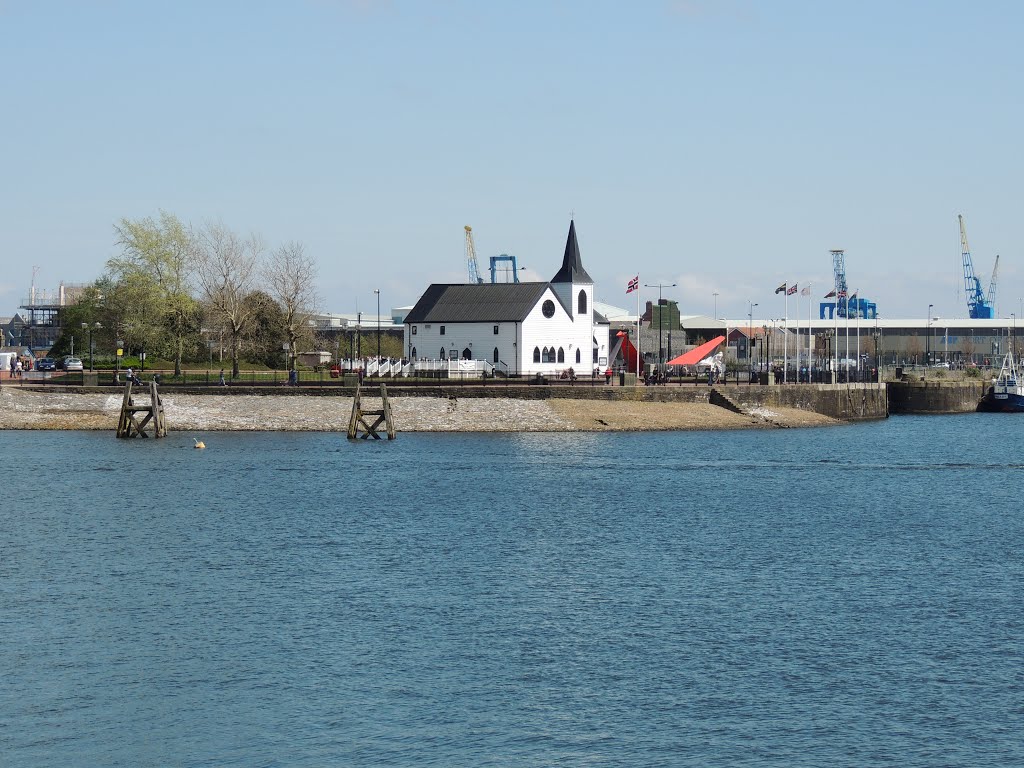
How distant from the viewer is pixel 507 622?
31281mm

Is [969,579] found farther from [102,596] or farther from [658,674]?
[102,596]

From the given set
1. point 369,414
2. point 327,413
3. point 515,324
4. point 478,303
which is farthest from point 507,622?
point 478,303

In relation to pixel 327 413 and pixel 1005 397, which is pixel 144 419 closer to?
pixel 327 413

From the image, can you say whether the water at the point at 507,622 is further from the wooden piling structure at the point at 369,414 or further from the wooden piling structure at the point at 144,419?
the wooden piling structure at the point at 144,419

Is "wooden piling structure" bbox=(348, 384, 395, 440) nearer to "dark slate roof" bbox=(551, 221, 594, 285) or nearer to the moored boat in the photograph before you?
"dark slate roof" bbox=(551, 221, 594, 285)

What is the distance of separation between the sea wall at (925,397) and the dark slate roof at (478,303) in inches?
1738

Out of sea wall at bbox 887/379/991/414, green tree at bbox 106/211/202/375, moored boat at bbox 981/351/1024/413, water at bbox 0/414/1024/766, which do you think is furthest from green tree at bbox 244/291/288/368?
moored boat at bbox 981/351/1024/413

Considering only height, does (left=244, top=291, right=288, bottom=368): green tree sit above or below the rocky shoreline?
above

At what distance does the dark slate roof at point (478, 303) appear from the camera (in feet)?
353

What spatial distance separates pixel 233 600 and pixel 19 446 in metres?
48.4

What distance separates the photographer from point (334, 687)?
84.9 feet

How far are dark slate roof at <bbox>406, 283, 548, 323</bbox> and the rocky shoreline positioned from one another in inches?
746

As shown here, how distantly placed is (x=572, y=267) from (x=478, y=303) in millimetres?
9420

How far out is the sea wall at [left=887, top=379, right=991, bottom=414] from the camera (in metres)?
132
